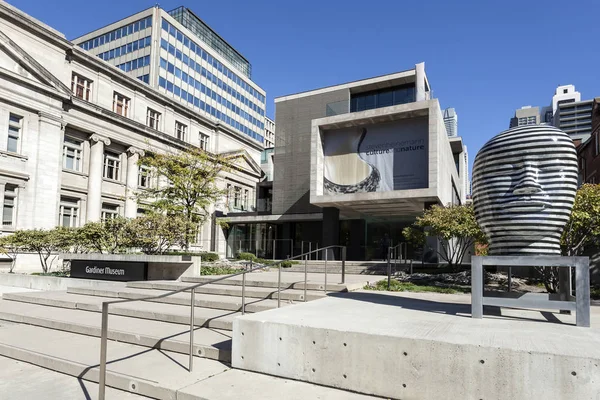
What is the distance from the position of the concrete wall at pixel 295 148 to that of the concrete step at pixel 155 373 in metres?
26.4

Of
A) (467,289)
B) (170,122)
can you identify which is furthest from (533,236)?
(170,122)

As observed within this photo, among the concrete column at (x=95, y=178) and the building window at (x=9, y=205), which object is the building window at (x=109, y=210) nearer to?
the concrete column at (x=95, y=178)

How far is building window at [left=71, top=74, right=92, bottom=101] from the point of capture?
32.2 metres

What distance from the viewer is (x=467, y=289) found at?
41.1ft

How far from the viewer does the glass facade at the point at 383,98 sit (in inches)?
1210

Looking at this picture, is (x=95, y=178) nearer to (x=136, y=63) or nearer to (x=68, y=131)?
(x=68, y=131)

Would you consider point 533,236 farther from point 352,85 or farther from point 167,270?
point 352,85

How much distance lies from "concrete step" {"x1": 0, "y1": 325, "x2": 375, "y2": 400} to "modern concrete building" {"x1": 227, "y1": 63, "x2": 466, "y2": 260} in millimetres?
19542

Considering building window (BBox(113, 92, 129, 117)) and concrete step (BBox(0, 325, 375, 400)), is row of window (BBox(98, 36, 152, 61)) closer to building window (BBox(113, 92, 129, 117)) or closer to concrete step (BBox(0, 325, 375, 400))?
building window (BBox(113, 92, 129, 117))

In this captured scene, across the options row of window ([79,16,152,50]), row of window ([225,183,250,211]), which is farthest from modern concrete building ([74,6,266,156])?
row of window ([225,183,250,211])

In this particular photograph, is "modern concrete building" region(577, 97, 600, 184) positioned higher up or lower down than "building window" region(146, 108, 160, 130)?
lower down

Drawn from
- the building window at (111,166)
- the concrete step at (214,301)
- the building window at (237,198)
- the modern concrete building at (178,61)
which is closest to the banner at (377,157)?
the concrete step at (214,301)

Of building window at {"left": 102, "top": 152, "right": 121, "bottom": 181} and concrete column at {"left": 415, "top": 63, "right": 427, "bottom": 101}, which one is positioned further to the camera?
building window at {"left": 102, "top": 152, "right": 121, "bottom": 181}

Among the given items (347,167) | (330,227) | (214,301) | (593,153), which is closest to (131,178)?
(330,227)
